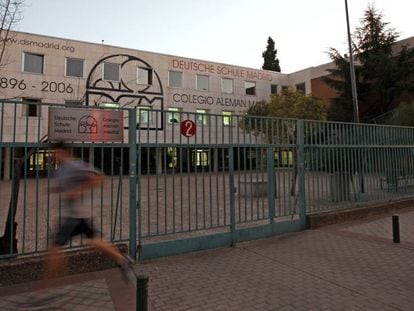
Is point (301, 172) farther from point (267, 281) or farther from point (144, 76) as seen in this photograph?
point (144, 76)

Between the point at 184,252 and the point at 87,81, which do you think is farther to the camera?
the point at 87,81

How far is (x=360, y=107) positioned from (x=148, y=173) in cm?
3117

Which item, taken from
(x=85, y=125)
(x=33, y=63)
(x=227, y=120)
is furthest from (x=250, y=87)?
(x=85, y=125)

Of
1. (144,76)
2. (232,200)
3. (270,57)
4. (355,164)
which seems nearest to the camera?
(232,200)

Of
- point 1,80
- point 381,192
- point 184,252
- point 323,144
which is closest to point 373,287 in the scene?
point 184,252

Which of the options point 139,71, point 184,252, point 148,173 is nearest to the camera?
point 148,173

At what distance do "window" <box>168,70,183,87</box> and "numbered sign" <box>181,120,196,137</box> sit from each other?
83.7ft

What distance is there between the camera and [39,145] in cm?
513

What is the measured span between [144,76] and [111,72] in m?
2.82

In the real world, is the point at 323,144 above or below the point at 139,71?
below

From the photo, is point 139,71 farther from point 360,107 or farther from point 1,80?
point 360,107

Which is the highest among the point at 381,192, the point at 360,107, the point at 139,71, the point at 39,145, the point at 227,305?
the point at 139,71

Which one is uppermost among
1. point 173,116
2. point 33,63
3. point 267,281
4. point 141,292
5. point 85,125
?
point 33,63

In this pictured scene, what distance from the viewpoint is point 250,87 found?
36.1 metres
